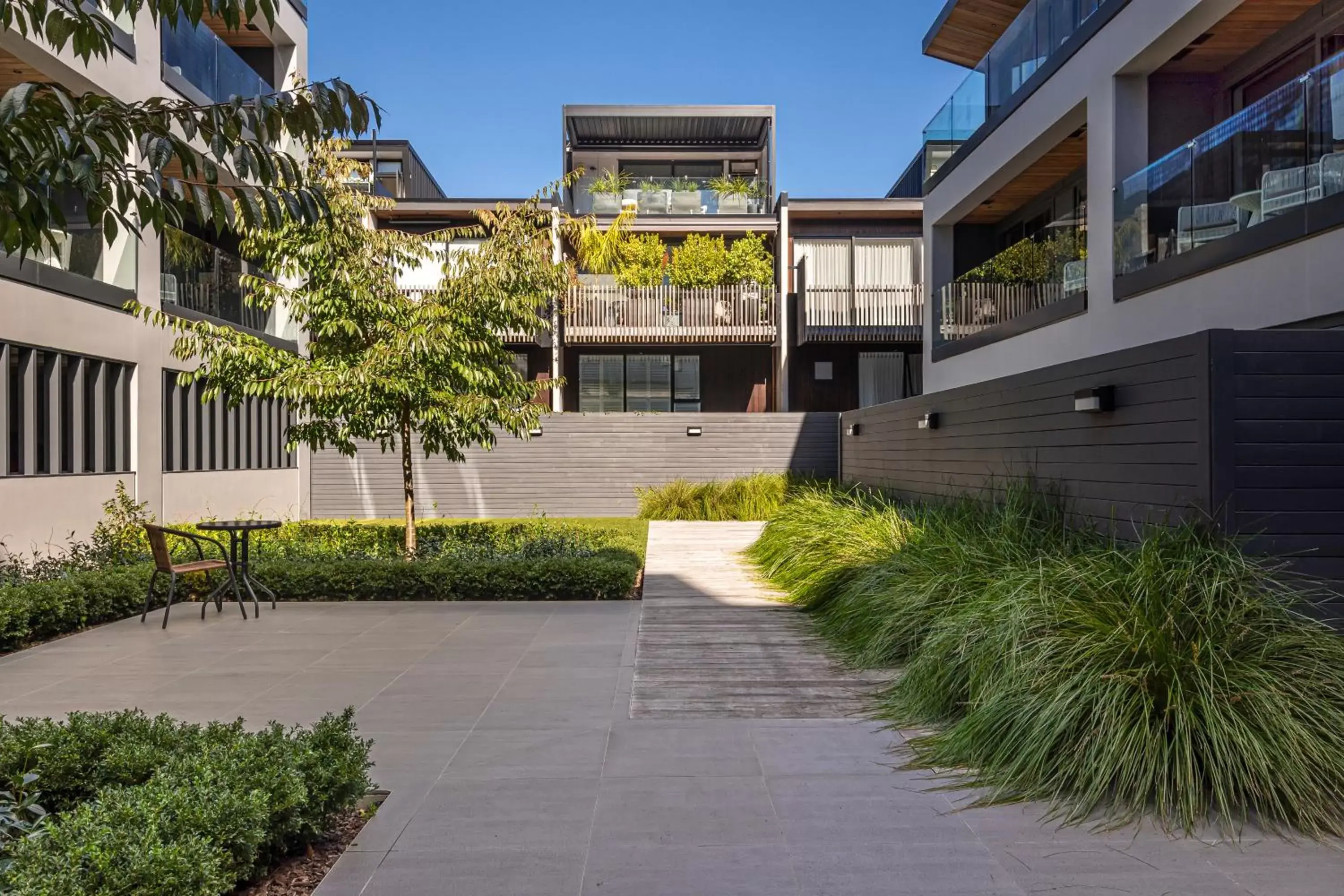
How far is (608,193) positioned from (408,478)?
14.8 meters

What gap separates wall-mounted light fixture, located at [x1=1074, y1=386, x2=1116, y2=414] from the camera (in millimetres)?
6859

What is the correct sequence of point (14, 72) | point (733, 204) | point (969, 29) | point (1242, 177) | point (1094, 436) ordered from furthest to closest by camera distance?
point (733, 204), point (969, 29), point (14, 72), point (1242, 177), point (1094, 436)

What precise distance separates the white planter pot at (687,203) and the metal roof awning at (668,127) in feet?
7.72

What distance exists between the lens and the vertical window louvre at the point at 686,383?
25344mm

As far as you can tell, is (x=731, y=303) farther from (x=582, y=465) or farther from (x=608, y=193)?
(x=582, y=465)

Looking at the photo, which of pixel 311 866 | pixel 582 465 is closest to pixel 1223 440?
pixel 311 866

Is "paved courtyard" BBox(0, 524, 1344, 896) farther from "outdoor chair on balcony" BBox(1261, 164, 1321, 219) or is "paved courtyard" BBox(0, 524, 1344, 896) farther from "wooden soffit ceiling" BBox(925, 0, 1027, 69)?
"wooden soffit ceiling" BBox(925, 0, 1027, 69)

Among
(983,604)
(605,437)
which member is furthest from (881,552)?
(605,437)

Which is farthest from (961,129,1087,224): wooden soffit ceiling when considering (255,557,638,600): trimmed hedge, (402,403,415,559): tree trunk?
(402,403,415,559): tree trunk

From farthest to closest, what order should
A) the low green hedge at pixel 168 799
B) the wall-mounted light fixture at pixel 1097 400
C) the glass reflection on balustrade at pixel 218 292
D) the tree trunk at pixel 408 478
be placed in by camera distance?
the glass reflection on balustrade at pixel 218 292 < the tree trunk at pixel 408 478 < the wall-mounted light fixture at pixel 1097 400 < the low green hedge at pixel 168 799

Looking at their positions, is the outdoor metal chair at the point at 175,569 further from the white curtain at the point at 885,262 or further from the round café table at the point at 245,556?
the white curtain at the point at 885,262

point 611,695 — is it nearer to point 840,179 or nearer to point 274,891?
point 274,891

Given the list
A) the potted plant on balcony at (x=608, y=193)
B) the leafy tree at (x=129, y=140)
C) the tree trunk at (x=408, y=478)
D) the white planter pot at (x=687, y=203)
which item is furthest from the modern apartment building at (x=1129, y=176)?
the potted plant on balcony at (x=608, y=193)

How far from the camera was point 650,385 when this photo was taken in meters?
25.4
